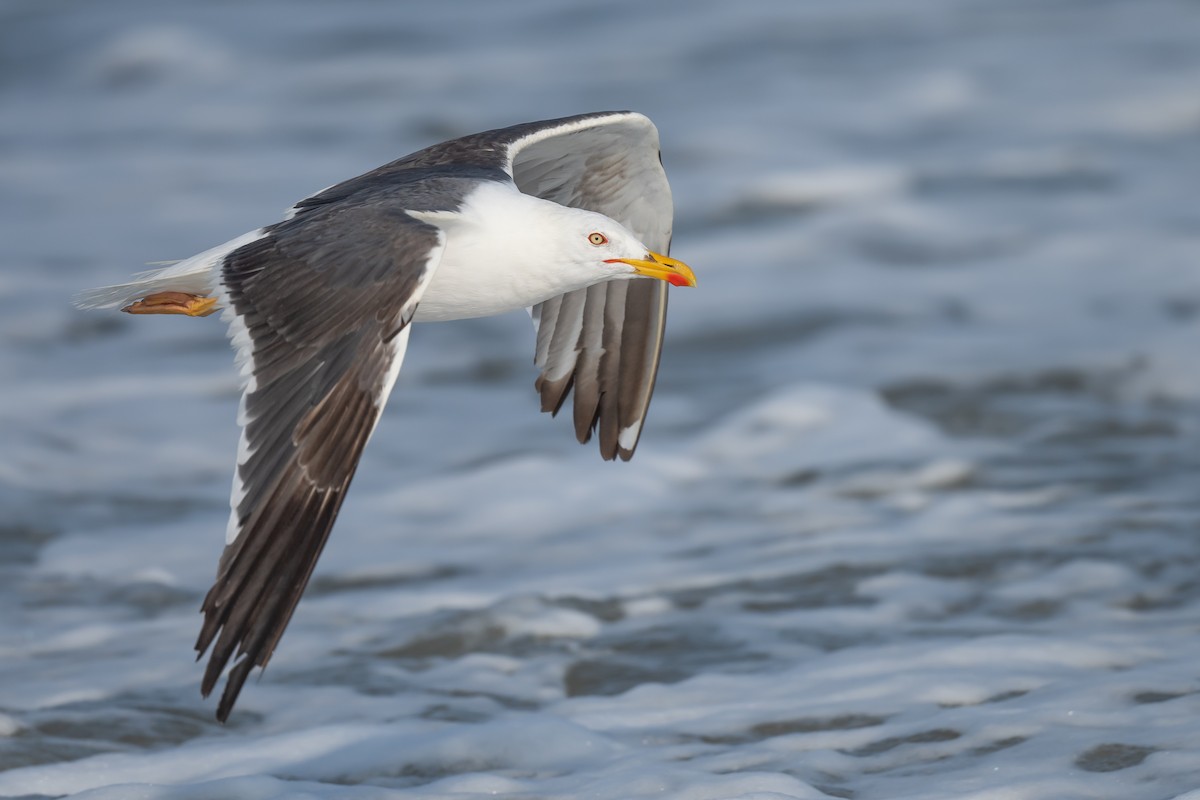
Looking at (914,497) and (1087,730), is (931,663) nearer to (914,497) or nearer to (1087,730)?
(1087,730)

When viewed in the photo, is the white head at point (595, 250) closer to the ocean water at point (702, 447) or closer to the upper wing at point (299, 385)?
the upper wing at point (299, 385)

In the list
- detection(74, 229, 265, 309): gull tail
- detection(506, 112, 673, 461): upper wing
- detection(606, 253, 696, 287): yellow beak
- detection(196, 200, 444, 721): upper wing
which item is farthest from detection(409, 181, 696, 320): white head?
detection(506, 112, 673, 461): upper wing

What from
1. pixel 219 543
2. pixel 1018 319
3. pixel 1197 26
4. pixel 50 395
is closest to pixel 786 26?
pixel 1197 26

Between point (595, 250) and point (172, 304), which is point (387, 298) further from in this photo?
point (172, 304)

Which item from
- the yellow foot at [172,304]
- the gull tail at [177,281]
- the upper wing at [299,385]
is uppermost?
the gull tail at [177,281]

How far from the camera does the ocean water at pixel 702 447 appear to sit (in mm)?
5180

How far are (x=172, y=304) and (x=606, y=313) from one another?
177 cm

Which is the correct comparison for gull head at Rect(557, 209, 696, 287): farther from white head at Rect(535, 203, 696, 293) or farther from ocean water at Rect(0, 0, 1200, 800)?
ocean water at Rect(0, 0, 1200, 800)

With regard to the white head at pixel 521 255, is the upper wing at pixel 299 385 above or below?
below

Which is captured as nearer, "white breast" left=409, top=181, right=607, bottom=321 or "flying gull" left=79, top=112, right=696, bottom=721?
"flying gull" left=79, top=112, right=696, bottom=721

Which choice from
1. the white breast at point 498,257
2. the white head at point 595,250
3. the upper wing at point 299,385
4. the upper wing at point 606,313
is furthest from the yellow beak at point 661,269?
the upper wing at point 606,313

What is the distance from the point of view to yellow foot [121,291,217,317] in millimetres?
5508

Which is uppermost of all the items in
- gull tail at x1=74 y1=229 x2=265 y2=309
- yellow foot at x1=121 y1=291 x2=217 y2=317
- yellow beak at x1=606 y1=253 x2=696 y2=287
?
gull tail at x1=74 y1=229 x2=265 y2=309

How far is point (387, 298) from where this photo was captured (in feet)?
15.1
